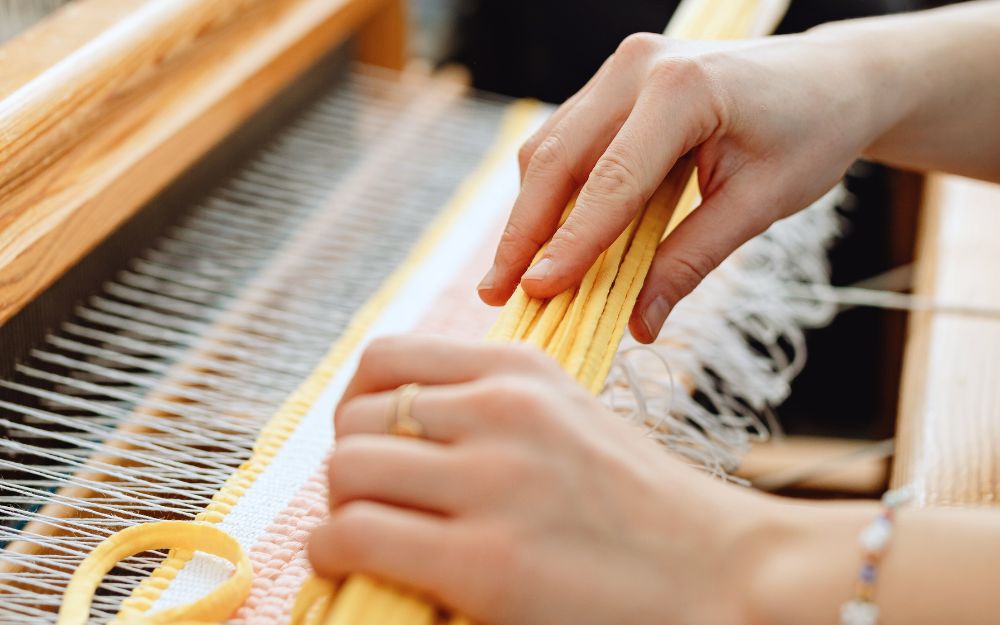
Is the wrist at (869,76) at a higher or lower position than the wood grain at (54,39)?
lower

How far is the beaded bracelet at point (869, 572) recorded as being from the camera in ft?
1.56

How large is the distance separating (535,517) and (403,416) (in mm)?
89

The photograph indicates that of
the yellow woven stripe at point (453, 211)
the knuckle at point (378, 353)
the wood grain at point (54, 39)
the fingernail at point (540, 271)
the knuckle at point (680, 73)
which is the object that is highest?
the wood grain at point (54, 39)

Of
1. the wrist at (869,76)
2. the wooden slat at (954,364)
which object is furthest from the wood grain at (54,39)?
the wooden slat at (954,364)

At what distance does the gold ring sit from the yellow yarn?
7cm

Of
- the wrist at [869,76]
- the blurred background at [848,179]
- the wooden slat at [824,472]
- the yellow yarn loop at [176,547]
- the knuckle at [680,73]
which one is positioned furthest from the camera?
the blurred background at [848,179]

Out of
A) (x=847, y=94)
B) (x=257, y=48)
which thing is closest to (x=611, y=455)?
(x=847, y=94)

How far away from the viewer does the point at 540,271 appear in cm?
66

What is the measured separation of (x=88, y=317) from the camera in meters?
0.98

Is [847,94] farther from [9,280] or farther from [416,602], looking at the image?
[9,280]

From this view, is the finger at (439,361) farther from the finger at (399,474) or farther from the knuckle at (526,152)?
the knuckle at (526,152)

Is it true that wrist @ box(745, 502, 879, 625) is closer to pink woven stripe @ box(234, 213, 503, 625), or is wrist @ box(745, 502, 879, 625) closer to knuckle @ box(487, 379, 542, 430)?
knuckle @ box(487, 379, 542, 430)

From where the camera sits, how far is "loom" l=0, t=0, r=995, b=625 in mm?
741

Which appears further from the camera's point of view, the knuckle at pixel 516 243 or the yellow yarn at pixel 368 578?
the knuckle at pixel 516 243
